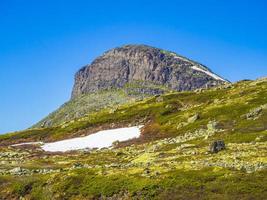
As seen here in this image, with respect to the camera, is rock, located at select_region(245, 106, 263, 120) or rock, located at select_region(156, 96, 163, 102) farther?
rock, located at select_region(156, 96, 163, 102)

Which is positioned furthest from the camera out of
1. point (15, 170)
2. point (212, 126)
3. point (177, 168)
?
point (212, 126)

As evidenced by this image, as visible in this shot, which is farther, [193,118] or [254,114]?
[193,118]

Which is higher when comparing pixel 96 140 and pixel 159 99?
pixel 159 99

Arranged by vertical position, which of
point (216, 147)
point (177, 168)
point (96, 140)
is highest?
point (96, 140)

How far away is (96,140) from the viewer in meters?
103

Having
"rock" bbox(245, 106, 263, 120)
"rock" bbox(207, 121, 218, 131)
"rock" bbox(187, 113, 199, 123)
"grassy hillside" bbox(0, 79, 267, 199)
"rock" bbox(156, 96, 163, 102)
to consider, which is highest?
"rock" bbox(156, 96, 163, 102)

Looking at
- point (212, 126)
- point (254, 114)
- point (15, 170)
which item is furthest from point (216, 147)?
point (254, 114)

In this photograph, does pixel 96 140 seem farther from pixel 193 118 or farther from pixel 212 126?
pixel 212 126

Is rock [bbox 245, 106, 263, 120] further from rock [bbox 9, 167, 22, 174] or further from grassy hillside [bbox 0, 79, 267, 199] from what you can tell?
rock [bbox 9, 167, 22, 174]

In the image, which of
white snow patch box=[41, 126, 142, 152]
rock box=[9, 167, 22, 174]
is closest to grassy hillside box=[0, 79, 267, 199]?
rock box=[9, 167, 22, 174]

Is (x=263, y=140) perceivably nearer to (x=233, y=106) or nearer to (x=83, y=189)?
(x=83, y=189)

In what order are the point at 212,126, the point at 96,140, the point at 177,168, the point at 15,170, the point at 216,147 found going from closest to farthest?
the point at 177,168, the point at 216,147, the point at 15,170, the point at 212,126, the point at 96,140

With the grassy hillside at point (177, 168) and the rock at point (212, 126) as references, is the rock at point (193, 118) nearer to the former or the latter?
the grassy hillside at point (177, 168)

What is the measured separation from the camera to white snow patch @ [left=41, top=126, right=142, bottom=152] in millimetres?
98750
